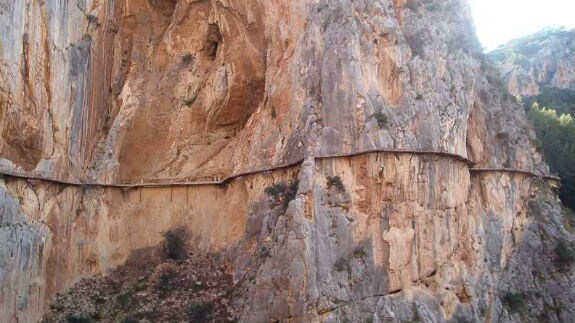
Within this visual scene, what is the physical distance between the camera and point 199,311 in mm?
25719

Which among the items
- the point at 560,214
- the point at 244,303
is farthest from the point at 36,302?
the point at 560,214

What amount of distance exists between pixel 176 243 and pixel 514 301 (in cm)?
1392

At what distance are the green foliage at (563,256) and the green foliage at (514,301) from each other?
2.89m

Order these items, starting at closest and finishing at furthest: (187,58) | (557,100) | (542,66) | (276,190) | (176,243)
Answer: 1. (276,190)
2. (176,243)
3. (187,58)
4. (557,100)
5. (542,66)

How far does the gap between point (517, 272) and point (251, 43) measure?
15177mm

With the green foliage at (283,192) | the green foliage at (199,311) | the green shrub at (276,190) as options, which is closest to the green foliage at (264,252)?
the green foliage at (283,192)

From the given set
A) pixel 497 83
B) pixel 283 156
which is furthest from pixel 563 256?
pixel 283 156

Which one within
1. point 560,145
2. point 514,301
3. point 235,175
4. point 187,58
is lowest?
point 514,301

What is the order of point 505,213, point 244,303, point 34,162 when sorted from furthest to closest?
1. point 505,213
2. point 34,162
3. point 244,303

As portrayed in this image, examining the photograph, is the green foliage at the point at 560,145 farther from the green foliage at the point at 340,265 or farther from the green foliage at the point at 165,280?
the green foliage at the point at 165,280

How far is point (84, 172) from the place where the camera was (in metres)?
30.4

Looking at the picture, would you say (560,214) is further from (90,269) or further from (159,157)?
(90,269)

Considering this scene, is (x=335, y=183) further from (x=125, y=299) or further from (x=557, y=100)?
(x=557, y=100)

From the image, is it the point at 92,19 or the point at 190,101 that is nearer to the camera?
the point at 92,19
